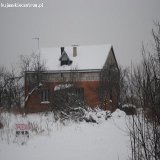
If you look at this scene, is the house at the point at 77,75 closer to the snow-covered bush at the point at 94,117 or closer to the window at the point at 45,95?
the window at the point at 45,95

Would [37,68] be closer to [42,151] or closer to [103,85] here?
[103,85]

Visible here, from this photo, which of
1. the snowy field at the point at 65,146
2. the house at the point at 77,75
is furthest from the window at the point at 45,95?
the snowy field at the point at 65,146

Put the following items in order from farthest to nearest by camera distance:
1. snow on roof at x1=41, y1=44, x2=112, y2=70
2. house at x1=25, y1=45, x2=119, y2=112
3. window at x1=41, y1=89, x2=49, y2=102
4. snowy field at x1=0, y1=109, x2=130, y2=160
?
window at x1=41, y1=89, x2=49, y2=102
snow on roof at x1=41, y1=44, x2=112, y2=70
house at x1=25, y1=45, x2=119, y2=112
snowy field at x1=0, y1=109, x2=130, y2=160

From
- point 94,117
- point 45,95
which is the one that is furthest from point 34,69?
point 94,117

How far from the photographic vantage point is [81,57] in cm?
3662

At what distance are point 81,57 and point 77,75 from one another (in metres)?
3.46

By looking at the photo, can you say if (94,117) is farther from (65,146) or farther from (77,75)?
(77,75)

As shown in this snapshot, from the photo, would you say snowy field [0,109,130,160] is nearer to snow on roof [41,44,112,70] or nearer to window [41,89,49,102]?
snow on roof [41,44,112,70]

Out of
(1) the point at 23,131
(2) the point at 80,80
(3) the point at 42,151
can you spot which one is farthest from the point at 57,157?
(2) the point at 80,80

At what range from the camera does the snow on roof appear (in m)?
34.9

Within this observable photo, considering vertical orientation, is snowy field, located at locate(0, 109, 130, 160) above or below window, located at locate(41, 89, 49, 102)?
below

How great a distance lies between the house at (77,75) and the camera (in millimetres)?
33172

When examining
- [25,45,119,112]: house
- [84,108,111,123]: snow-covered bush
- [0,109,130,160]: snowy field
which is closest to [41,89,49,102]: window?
[25,45,119,112]: house

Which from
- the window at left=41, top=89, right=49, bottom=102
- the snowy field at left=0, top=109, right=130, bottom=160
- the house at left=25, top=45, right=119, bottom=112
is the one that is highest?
the house at left=25, top=45, right=119, bottom=112
